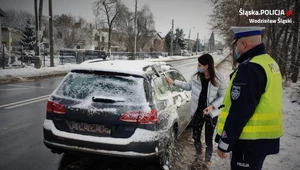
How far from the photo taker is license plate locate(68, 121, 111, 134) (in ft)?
11.2

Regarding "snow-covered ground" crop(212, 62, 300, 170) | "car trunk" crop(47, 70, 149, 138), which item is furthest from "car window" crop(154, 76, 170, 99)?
"snow-covered ground" crop(212, 62, 300, 170)

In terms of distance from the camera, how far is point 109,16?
1622 inches

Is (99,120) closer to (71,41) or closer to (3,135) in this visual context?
(3,135)

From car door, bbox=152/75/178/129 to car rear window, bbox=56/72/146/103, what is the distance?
0.31 meters

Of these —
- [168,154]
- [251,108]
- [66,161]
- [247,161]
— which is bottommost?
[66,161]

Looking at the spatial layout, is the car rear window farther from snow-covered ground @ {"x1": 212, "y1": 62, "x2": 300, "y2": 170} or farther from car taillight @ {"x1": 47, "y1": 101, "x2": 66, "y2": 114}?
snow-covered ground @ {"x1": 212, "y1": 62, "x2": 300, "y2": 170}

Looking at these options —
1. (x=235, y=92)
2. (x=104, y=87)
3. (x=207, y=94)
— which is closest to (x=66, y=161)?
(x=104, y=87)

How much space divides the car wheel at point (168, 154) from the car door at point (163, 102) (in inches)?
10.0

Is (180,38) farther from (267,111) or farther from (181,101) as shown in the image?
(267,111)

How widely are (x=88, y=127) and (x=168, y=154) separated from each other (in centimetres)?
135

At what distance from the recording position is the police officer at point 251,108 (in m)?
2.15

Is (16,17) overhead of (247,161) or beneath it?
overhead

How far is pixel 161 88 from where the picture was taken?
4180mm

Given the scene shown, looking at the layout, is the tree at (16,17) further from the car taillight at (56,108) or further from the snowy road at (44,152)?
the car taillight at (56,108)
